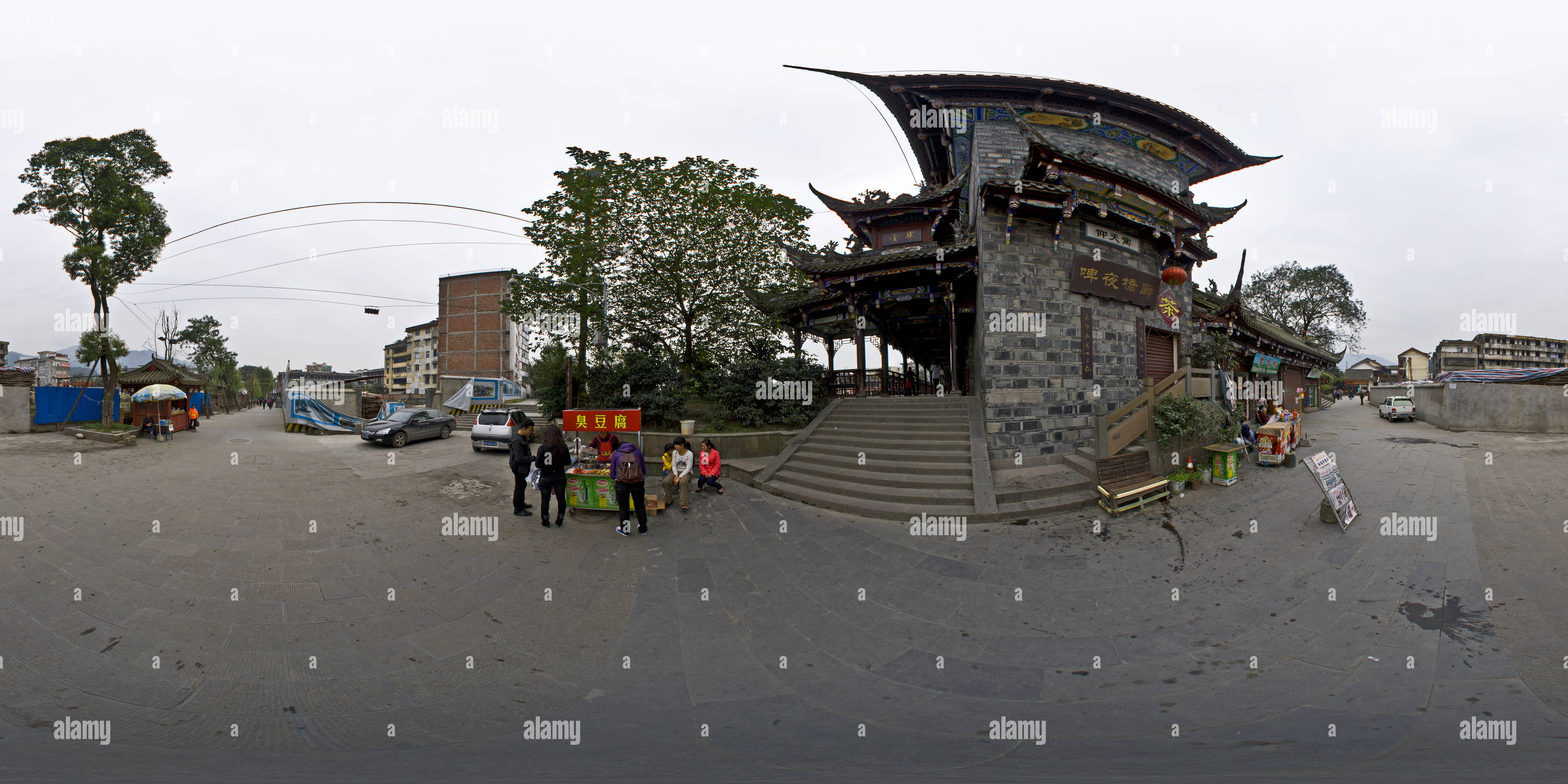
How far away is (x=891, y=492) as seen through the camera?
841 cm

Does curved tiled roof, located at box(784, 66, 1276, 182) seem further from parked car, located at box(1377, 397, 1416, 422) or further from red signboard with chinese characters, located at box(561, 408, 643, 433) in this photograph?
parked car, located at box(1377, 397, 1416, 422)

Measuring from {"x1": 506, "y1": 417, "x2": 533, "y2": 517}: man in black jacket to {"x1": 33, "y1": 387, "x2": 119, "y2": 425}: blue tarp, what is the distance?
56.4 ft

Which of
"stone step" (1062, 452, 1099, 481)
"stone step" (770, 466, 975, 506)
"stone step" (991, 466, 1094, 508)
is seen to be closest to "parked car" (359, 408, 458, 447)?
"stone step" (770, 466, 975, 506)

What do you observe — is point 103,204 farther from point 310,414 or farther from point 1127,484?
point 1127,484

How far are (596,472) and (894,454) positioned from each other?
5.41 meters

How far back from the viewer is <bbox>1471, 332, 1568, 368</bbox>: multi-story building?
65938 mm

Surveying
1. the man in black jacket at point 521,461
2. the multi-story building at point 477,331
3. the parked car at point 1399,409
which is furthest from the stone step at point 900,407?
the multi-story building at point 477,331

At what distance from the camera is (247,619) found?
14.6 feet

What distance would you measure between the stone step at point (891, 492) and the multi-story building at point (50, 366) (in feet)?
103

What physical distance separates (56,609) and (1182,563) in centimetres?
1101

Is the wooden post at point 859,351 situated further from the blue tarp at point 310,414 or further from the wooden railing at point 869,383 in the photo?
the blue tarp at point 310,414

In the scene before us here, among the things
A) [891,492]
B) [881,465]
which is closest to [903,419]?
[881,465]

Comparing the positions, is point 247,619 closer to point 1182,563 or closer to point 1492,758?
point 1492,758

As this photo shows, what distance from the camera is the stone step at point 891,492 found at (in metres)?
8.10
